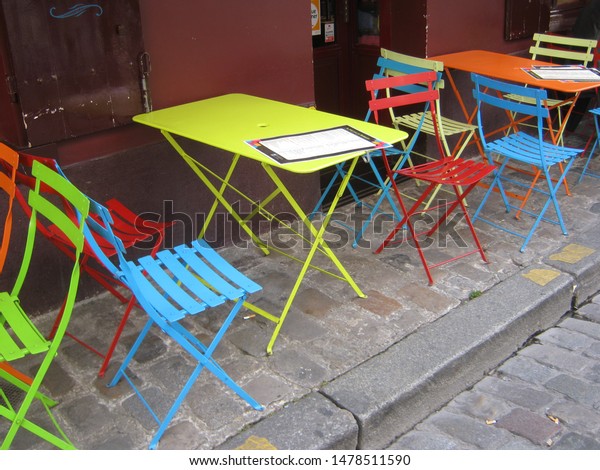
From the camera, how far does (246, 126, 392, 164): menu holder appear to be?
138 inches

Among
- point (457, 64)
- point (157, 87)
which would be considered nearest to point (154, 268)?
point (157, 87)

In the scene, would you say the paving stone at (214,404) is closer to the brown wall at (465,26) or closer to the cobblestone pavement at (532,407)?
the cobblestone pavement at (532,407)

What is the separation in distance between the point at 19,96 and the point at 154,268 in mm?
1266

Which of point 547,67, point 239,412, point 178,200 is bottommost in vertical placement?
point 239,412

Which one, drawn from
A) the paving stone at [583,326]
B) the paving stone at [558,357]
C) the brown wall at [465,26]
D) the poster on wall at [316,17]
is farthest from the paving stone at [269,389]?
the poster on wall at [316,17]

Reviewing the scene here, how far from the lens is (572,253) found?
4.86 meters

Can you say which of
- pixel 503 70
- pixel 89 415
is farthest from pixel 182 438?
pixel 503 70

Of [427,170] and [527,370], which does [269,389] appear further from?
[427,170]

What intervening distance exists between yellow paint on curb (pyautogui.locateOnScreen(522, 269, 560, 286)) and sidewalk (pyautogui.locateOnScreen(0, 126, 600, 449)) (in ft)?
0.05

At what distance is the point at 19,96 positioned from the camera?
12.6ft

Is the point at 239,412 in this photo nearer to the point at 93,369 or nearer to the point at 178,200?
the point at 93,369

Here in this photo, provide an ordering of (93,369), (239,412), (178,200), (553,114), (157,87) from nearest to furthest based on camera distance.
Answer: (239,412) → (93,369) → (157,87) → (178,200) → (553,114)

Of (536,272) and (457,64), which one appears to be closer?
(536,272)

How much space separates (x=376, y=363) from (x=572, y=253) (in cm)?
192
